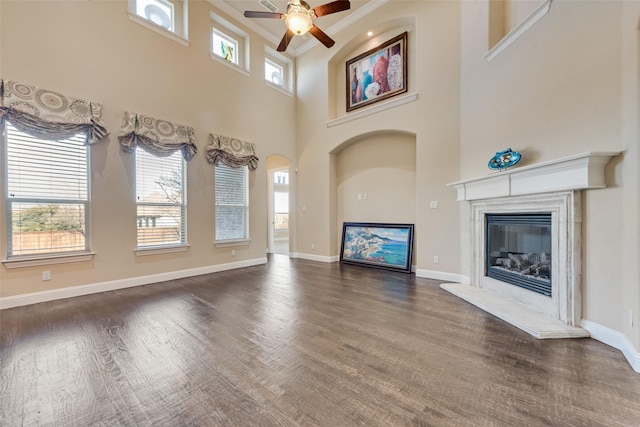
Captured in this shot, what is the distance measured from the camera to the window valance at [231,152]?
5.17 metres

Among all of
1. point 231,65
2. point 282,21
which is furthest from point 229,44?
point 282,21

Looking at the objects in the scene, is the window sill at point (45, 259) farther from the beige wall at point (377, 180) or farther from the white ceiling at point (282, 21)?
the white ceiling at point (282, 21)

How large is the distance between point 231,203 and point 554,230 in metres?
5.36

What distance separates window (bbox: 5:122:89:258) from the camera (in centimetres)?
328

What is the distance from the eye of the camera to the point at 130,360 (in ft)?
6.86

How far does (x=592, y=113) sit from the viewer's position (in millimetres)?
2482

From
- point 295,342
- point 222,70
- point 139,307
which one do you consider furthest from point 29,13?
point 295,342

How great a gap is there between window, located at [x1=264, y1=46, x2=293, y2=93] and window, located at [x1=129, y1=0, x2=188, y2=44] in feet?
6.50

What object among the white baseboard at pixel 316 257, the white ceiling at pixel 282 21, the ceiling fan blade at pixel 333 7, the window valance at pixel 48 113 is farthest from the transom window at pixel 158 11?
the white baseboard at pixel 316 257

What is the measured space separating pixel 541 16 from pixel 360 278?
429 centimetres

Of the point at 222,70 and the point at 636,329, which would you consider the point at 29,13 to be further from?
the point at 636,329

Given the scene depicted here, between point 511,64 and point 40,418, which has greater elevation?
point 511,64

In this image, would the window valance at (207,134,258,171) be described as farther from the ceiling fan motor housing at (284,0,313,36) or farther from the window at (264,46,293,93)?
the ceiling fan motor housing at (284,0,313,36)

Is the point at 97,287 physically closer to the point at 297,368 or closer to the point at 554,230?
the point at 297,368
